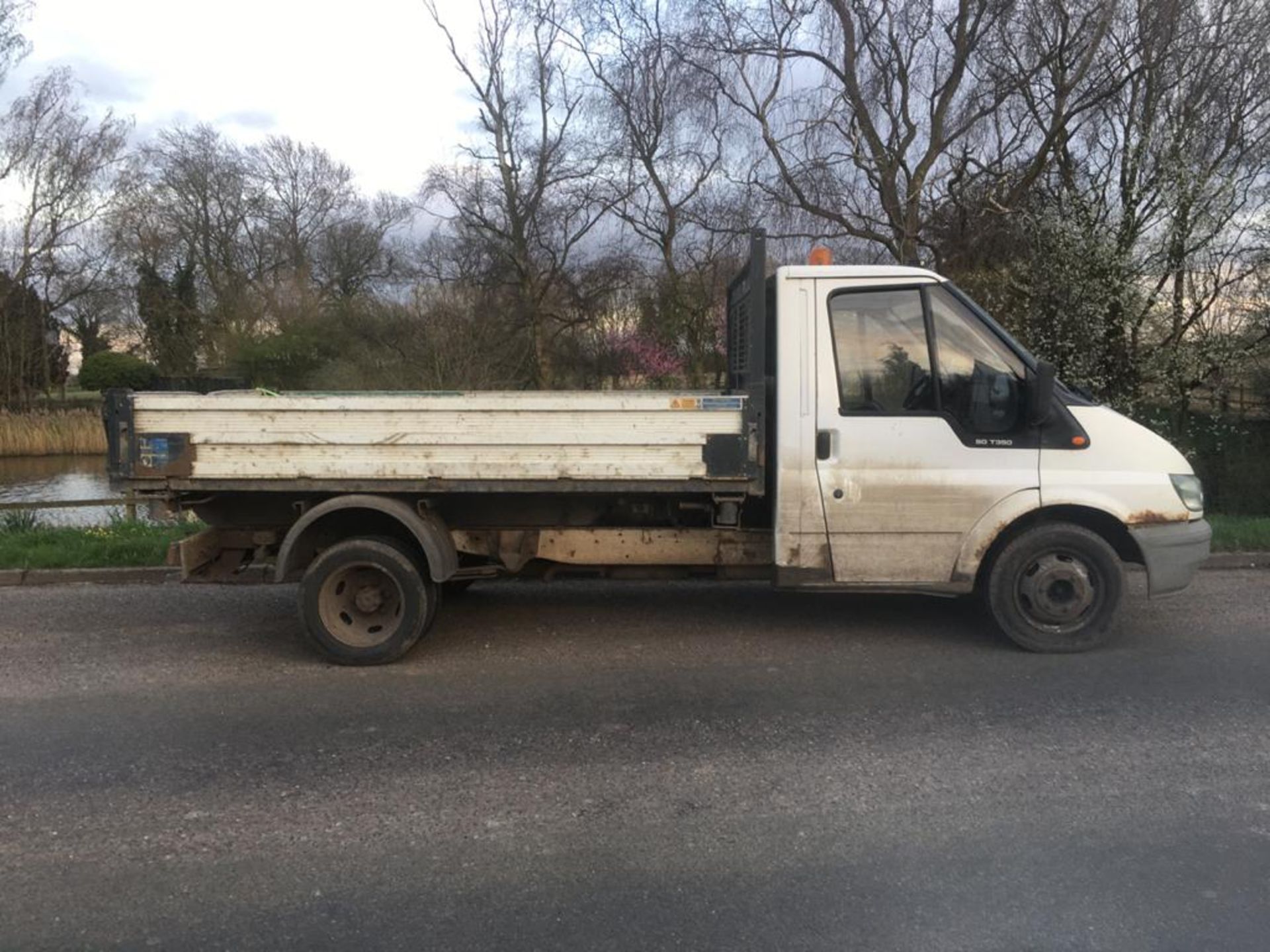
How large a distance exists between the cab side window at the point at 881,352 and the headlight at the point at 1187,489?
5.08 feet

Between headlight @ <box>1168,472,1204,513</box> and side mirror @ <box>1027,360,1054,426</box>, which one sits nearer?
side mirror @ <box>1027,360,1054,426</box>

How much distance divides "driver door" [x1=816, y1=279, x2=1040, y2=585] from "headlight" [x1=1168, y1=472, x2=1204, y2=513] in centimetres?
88

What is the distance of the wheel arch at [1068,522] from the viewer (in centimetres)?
547

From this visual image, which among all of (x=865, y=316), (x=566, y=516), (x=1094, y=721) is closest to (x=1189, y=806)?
(x=1094, y=721)

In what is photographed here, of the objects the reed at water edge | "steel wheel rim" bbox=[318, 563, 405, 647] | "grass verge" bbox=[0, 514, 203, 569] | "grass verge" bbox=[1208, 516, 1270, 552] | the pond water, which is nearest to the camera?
"steel wheel rim" bbox=[318, 563, 405, 647]

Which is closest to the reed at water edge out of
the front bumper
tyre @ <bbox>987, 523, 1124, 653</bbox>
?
tyre @ <bbox>987, 523, 1124, 653</bbox>

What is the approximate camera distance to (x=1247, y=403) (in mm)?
14477

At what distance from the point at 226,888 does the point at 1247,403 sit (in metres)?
16.1

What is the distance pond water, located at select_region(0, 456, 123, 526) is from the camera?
12070 millimetres

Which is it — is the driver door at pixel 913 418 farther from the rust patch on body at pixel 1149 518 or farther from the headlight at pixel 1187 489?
the headlight at pixel 1187 489

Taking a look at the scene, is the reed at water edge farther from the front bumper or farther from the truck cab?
the front bumper

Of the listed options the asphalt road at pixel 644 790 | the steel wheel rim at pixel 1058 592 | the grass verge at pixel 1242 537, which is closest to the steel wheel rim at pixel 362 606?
the asphalt road at pixel 644 790

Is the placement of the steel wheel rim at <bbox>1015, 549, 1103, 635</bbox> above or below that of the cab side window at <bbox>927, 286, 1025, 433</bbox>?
below

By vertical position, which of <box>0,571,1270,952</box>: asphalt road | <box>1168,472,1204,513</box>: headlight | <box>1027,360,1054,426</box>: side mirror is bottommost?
<box>0,571,1270,952</box>: asphalt road
